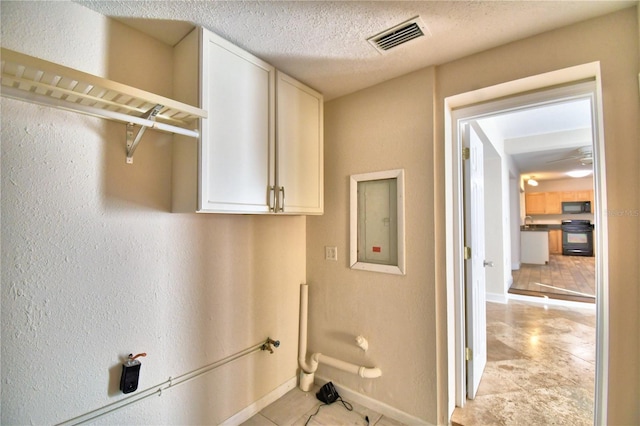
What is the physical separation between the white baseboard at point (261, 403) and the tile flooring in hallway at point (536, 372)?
122 centimetres

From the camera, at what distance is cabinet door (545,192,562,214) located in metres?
9.00

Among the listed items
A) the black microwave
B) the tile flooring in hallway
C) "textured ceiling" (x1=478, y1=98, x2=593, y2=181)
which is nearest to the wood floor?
the tile flooring in hallway

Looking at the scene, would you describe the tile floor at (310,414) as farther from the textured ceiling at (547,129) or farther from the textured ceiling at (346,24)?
the textured ceiling at (547,129)

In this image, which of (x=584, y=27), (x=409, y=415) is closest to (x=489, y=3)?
(x=584, y=27)

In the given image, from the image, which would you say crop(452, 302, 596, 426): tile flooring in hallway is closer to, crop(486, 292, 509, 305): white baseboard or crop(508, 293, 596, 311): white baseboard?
crop(508, 293, 596, 311): white baseboard

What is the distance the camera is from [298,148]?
1.90 meters

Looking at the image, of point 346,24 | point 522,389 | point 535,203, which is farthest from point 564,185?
point 346,24

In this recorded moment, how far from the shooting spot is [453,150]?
189 cm

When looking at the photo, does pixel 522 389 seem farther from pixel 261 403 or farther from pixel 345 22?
pixel 345 22

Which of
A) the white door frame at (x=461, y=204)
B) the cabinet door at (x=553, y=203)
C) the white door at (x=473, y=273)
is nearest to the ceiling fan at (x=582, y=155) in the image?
the white door at (x=473, y=273)

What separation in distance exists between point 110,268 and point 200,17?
4.32 ft

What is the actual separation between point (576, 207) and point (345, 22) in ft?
36.6

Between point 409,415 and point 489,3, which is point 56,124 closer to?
point 489,3

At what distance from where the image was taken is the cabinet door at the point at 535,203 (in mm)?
9281
